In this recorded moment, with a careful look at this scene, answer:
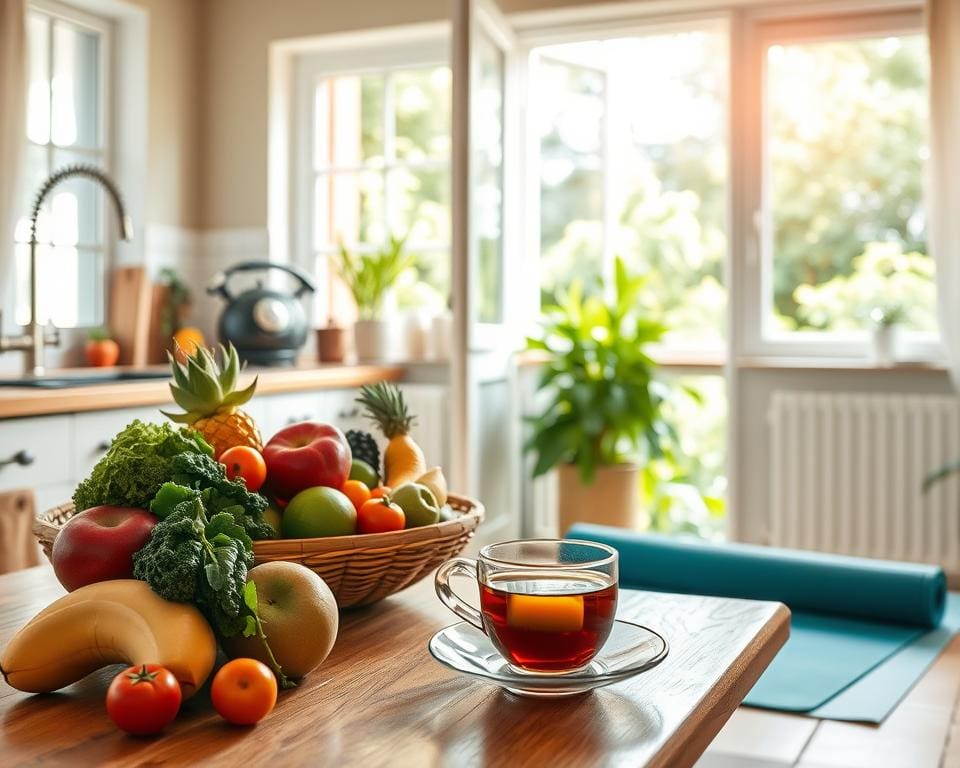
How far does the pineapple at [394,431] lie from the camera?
125 cm

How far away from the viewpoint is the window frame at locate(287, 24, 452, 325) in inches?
Result: 173

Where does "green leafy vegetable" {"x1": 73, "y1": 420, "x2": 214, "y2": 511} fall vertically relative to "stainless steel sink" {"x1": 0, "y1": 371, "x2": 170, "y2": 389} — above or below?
below

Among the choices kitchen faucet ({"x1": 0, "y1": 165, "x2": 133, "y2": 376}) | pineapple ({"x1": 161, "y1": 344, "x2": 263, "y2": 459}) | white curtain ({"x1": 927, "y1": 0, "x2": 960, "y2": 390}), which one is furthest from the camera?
white curtain ({"x1": 927, "y1": 0, "x2": 960, "y2": 390})

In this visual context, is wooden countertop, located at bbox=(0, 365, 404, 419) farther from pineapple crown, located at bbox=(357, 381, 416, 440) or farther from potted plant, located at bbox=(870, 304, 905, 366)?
potted plant, located at bbox=(870, 304, 905, 366)

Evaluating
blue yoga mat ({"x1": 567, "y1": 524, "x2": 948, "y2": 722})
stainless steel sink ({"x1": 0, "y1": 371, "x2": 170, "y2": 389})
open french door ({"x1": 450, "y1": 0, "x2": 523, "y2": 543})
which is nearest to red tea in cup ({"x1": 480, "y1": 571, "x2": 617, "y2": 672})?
blue yoga mat ({"x1": 567, "y1": 524, "x2": 948, "y2": 722})

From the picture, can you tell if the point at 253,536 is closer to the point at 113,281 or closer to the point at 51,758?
the point at 51,758

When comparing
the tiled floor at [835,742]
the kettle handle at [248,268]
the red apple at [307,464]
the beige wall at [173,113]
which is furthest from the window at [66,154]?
the red apple at [307,464]

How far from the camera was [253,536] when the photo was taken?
94cm

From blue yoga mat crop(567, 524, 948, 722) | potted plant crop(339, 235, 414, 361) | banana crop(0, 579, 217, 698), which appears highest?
potted plant crop(339, 235, 414, 361)

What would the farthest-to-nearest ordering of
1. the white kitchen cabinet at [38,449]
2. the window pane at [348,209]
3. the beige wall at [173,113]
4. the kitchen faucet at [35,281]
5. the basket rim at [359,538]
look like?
the window pane at [348,209] < the beige wall at [173,113] < the kitchen faucet at [35,281] < the white kitchen cabinet at [38,449] < the basket rim at [359,538]

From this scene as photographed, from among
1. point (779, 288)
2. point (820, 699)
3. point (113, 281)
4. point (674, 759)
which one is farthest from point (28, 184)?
point (674, 759)

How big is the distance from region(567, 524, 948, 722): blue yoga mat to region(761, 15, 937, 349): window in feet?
5.04

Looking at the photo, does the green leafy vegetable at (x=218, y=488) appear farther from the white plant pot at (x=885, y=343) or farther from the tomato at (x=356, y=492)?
the white plant pot at (x=885, y=343)

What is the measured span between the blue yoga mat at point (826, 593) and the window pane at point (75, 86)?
2.82 meters
